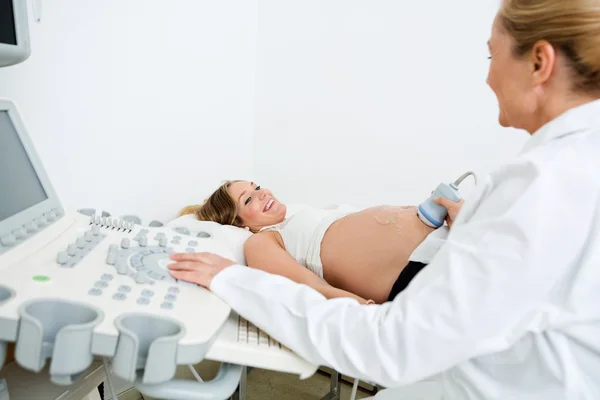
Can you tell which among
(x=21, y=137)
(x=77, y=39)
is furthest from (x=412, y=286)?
(x=77, y=39)

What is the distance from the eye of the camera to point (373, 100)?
1974 mm

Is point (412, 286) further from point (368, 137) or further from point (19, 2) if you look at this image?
point (368, 137)

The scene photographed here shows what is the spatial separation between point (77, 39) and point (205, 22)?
1.83ft

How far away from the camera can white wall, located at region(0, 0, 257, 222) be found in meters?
1.40

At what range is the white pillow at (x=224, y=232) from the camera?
4.77 feet

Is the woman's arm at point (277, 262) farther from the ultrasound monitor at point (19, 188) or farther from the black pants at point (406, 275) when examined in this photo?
the ultrasound monitor at point (19, 188)

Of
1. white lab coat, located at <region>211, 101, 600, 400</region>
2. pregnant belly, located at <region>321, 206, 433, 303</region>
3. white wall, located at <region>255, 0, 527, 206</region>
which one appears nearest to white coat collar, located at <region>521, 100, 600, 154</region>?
white lab coat, located at <region>211, 101, 600, 400</region>

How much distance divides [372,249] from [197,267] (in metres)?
0.49

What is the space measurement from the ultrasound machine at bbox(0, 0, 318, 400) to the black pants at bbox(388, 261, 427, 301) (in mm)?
376

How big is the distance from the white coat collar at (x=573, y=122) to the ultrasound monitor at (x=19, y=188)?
2.92 feet

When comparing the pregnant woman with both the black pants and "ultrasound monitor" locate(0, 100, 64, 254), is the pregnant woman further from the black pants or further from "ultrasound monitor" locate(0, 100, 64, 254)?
"ultrasound monitor" locate(0, 100, 64, 254)

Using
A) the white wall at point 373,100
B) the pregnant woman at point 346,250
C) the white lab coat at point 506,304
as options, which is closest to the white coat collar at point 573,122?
the white lab coat at point 506,304

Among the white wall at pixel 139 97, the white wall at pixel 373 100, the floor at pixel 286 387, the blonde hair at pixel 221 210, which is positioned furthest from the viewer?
the floor at pixel 286 387

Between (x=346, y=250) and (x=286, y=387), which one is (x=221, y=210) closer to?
(x=346, y=250)
